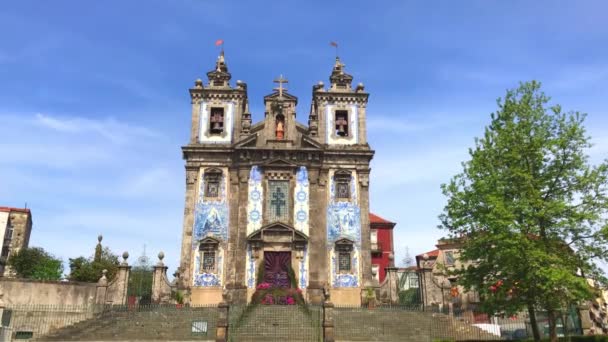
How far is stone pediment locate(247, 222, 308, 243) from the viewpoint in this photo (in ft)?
88.5

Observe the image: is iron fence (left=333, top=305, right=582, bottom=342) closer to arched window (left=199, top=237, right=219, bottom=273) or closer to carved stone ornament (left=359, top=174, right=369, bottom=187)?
carved stone ornament (left=359, top=174, right=369, bottom=187)

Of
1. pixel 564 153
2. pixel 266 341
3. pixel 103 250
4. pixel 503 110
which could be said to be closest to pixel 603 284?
pixel 564 153

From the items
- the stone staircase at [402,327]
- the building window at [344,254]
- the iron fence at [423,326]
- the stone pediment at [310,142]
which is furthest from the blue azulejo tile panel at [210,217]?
the stone staircase at [402,327]

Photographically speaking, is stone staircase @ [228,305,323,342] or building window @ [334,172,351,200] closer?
stone staircase @ [228,305,323,342]

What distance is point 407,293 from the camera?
29922 millimetres

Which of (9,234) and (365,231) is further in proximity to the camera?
(9,234)

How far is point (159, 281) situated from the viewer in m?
25.9

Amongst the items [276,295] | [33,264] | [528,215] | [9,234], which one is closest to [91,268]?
[33,264]

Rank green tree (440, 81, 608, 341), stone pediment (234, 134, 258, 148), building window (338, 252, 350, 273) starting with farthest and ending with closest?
stone pediment (234, 134, 258, 148) < building window (338, 252, 350, 273) < green tree (440, 81, 608, 341)

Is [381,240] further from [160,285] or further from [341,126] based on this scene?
[160,285]

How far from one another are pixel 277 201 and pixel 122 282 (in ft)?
29.3

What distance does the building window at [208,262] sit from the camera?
26791mm

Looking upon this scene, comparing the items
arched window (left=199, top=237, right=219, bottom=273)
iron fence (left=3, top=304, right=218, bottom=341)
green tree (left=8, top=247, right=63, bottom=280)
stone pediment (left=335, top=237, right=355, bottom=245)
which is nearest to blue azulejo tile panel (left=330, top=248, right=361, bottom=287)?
stone pediment (left=335, top=237, right=355, bottom=245)

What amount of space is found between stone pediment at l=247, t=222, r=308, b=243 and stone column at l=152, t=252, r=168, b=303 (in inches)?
190
